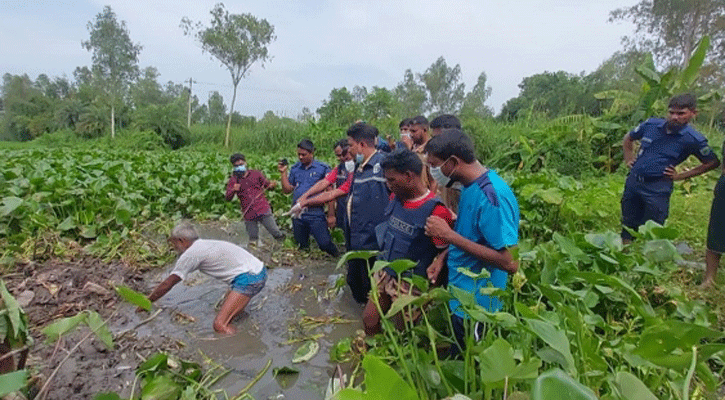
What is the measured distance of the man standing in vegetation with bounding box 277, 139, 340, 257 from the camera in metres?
5.38

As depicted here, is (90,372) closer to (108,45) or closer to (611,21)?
(611,21)

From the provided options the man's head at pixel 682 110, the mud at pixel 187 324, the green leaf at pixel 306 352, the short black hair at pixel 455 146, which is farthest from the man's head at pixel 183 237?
the man's head at pixel 682 110

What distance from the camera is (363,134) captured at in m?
3.81

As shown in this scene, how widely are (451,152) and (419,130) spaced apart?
2519 millimetres

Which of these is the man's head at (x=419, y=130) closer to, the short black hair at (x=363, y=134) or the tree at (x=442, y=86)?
the short black hair at (x=363, y=134)

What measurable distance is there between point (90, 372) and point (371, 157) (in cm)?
268

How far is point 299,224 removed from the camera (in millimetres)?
5555

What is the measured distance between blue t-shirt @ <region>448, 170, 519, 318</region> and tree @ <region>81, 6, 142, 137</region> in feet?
107

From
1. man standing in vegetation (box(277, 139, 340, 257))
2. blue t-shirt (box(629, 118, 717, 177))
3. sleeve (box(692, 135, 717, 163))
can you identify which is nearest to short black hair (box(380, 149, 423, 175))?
man standing in vegetation (box(277, 139, 340, 257))

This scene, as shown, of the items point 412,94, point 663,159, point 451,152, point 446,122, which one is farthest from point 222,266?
point 412,94

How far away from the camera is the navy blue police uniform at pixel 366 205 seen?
3.78 metres

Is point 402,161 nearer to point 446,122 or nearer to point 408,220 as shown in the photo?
point 408,220

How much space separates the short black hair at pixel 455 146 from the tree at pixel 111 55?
3248 centimetres

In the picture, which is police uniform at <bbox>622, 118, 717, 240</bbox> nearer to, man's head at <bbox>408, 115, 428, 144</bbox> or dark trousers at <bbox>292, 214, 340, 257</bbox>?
man's head at <bbox>408, 115, 428, 144</bbox>
